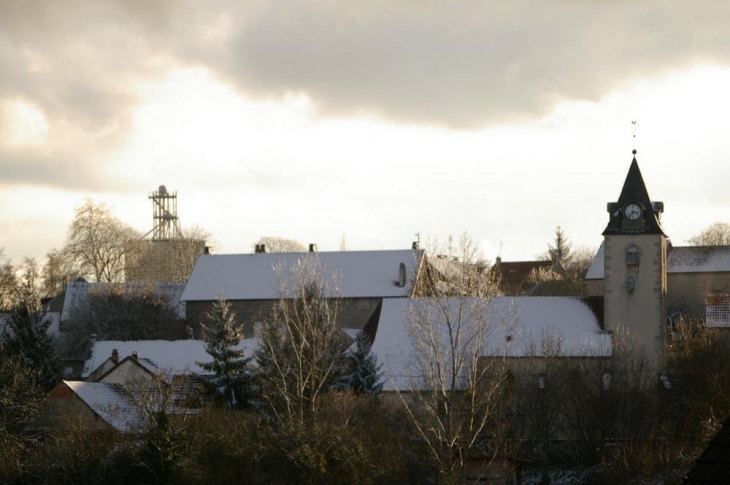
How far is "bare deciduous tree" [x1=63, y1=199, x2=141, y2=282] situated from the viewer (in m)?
85.2

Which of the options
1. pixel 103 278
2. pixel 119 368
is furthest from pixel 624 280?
pixel 103 278

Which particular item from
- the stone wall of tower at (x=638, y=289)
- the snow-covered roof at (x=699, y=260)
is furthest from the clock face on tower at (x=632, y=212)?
the snow-covered roof at (x=699, y=260)

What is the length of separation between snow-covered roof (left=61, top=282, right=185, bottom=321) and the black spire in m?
30.7

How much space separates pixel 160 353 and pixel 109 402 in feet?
35.1

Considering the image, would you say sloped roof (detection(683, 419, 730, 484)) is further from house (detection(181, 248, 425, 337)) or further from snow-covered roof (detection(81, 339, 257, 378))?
house (detection(181, 248, 425, 337))

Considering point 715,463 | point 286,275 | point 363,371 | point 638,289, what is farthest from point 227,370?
point 715,463

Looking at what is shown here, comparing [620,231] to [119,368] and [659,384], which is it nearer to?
[659,384]

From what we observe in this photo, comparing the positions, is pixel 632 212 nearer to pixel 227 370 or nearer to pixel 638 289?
pixel 638 289

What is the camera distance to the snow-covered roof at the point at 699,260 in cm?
6862

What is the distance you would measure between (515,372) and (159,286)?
1395 inches

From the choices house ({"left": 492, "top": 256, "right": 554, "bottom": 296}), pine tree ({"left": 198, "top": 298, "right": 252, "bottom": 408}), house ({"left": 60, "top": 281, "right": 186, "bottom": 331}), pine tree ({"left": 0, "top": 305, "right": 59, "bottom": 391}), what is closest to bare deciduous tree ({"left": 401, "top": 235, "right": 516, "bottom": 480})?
pine tree ({"left": 198, "top": 298, "right": 252, "bottom": 408})

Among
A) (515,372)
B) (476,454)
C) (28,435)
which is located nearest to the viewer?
(476,454)

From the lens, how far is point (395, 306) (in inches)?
1944

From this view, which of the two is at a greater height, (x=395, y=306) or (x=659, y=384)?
(x=395, y=306)
